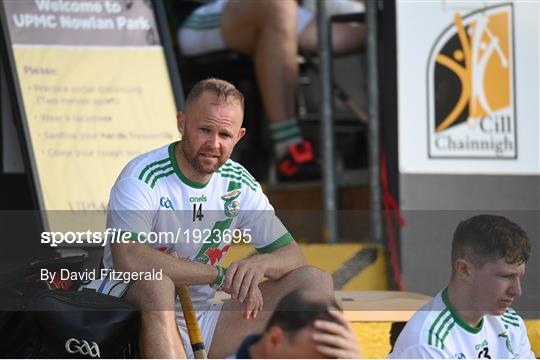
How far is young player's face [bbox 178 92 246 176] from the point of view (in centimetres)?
369

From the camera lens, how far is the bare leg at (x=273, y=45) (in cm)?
611

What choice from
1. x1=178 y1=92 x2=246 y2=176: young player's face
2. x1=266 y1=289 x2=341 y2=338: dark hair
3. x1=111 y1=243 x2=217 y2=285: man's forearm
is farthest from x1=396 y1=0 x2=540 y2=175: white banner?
x1=266 y1=289 x2=341 y2=338: dark hair

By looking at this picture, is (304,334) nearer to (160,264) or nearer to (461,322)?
(160,264)

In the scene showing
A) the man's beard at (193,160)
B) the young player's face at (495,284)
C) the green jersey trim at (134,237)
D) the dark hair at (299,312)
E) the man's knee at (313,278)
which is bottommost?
the young player's face at (495,284)

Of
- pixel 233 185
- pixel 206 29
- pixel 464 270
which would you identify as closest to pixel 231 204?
pixel 233 185

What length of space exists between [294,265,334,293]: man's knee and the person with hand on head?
0.33m

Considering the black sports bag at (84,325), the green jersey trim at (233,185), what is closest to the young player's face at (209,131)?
the green jersey trim at (233,185)

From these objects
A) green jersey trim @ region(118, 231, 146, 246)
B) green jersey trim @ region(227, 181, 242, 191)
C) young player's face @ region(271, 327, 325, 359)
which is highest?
green jersey trim @ region(227, 181, 242, 191)

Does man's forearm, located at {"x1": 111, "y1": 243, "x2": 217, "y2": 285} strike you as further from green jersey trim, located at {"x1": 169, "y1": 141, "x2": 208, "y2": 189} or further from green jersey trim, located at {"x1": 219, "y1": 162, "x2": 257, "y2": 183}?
green jersey trim, located at {"x1": 219, "y1": 162, "x2": 257, "y2": 183}

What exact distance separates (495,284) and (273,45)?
2.69m

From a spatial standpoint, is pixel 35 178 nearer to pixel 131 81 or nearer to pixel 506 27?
pixel 131 81

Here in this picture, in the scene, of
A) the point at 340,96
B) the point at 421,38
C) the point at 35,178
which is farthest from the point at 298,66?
the point at 35,178

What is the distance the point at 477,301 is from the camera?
3.70 m

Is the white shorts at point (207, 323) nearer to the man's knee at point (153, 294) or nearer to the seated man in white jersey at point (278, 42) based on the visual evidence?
the man's knee at point (153, 294)
